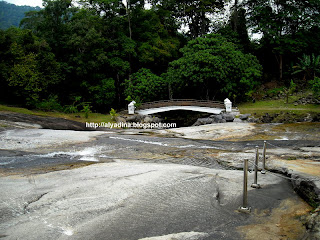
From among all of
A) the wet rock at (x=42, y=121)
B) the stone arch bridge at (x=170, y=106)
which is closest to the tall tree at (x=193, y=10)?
the stone arch bridge at (x=170, y=106)

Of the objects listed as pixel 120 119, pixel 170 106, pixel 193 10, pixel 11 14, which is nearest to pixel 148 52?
pixel 170 106

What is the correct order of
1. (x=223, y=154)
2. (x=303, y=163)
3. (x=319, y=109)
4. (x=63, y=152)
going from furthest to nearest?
(x=319, y=109)
(x=63, y=152)
(x=223, y=154)
(x=303, y=163)

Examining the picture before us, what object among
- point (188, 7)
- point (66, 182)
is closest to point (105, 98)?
point (188, 7)

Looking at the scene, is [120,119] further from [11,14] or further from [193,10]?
[11,14]

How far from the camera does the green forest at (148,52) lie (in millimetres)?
27453

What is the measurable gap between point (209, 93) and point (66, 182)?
27.5 m

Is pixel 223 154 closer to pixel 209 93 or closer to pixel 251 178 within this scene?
pixel 251 178

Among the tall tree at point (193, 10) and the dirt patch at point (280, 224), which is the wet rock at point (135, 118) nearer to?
the tall tree at point (193, 10)

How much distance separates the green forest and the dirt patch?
23.8 m

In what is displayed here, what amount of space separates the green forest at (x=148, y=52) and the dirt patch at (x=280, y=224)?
23781 millimetres

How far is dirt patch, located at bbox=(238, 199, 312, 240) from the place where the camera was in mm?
4270

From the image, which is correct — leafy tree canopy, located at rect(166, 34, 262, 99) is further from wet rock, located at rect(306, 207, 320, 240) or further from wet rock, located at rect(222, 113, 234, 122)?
wet rock, located at rect(306, 207, 320, 240)

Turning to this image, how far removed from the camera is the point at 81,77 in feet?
105

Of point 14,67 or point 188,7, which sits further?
point 188,7
